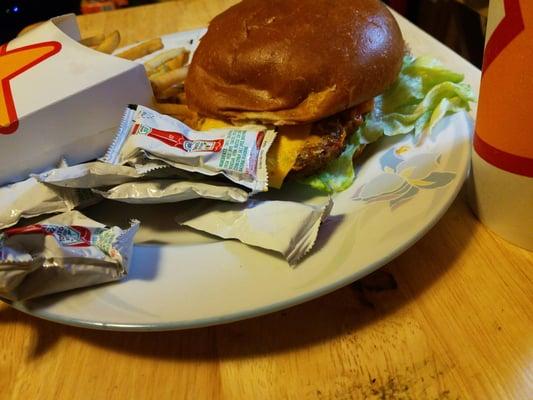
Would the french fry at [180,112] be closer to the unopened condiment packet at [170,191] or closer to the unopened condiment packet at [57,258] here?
the unopened condiment packet at [170,191]

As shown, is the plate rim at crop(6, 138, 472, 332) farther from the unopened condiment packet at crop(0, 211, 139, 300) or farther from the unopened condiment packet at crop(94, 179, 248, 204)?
the unopened condiment packet at crop(94, 179, 248, 204)

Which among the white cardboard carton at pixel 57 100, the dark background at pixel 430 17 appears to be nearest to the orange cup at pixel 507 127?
the white cardboard carton at pixel 57 100

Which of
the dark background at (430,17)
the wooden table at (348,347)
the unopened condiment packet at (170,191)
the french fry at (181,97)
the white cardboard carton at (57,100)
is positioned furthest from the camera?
the dark background at (430,17)

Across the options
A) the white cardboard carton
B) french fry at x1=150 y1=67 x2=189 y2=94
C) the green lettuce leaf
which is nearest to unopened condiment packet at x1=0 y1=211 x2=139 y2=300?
the white cardboard carton

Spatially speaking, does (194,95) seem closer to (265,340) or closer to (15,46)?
(15,46)

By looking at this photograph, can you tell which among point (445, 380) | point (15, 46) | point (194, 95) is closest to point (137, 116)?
point (194, 95)
